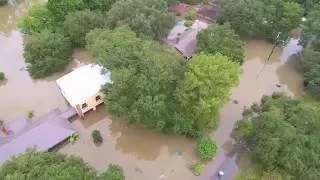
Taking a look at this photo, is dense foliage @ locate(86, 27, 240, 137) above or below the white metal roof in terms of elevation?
above

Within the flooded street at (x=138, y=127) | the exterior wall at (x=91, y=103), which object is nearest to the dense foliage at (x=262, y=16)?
the flooded street at (x=138, y=127)

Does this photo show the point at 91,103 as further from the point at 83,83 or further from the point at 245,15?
the point at 245,15

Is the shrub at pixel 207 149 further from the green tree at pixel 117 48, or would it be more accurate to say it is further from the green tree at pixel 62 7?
the green tree at pixel 62 7

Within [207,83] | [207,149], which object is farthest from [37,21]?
[207,149]

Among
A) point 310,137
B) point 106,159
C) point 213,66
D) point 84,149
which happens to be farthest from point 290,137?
point 84,149

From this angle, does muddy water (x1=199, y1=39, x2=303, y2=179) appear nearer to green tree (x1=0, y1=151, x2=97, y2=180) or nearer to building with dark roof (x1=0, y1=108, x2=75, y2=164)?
green tree (x1=0, y1=151, x2=97, y2=180)

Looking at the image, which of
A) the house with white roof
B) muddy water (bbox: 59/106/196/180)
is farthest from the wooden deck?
muddy water (bbox: 59/106/196/180)

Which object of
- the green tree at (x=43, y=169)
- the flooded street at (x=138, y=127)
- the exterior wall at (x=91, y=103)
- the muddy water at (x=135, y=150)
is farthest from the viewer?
the exterior wall at (x=91, y=103)
